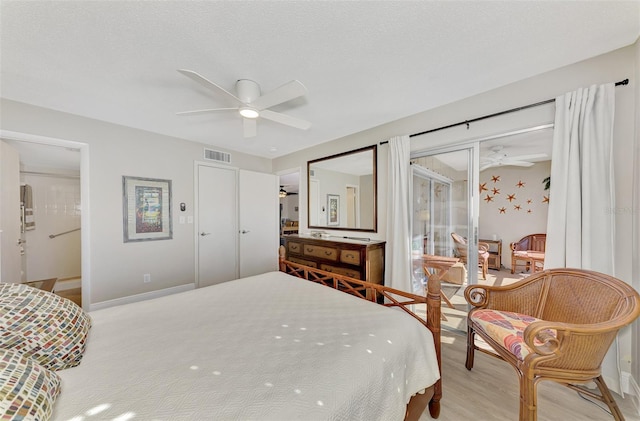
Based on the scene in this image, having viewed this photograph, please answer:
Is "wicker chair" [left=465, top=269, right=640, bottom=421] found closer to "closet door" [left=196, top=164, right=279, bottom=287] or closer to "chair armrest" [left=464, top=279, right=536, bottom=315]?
"chair armrest" [left=464, top=279, right=536, bottom=315]

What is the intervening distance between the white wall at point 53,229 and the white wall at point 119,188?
214 cm

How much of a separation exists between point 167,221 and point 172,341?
9.35 ft

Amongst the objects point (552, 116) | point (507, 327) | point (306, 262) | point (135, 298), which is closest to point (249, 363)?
point (507, 327)

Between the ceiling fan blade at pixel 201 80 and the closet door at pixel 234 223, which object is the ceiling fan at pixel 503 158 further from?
the closet door at pixel 234 223

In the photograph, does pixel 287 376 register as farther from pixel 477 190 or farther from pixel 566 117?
pixel 566 117

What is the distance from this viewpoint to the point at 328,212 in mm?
3836

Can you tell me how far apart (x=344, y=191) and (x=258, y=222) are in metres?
1.83

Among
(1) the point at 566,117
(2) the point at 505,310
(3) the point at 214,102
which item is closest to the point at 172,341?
(3) the point at 214,102

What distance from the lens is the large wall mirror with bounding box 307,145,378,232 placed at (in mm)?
3238

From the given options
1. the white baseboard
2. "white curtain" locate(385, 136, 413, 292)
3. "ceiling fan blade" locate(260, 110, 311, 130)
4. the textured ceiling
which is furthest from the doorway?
"white curtain" locate(385, 136, 413, 292)

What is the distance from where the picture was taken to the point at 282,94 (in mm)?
1786

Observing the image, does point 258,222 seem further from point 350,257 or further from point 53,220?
point 53,220

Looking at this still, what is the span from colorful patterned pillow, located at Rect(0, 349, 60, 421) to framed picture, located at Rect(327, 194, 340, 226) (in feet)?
10.4

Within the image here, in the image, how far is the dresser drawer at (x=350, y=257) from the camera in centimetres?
282
